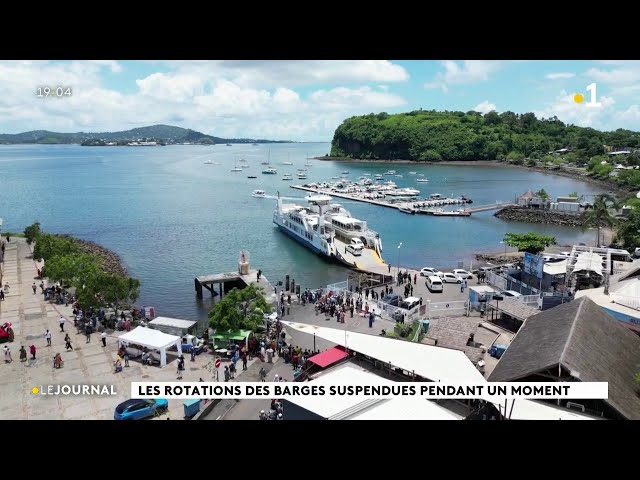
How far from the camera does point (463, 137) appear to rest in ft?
218

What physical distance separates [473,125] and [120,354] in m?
64.2

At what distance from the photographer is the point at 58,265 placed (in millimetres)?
12422

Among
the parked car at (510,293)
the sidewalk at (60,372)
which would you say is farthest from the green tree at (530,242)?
the sidewalk at (60,372)

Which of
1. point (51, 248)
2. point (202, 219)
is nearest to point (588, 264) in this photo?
point (51, 248)

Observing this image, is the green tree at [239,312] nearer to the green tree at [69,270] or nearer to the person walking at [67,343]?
the person walking at [67,343]

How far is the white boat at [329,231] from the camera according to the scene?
18672mm

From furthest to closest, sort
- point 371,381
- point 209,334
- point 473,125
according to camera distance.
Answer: point 473,125 < point 209,334 < point 371,381

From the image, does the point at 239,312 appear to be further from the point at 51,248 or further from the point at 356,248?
the point at 356,248

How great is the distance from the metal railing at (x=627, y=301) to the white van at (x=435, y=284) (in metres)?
4.52

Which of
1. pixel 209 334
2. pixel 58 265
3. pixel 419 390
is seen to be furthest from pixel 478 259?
pixel 419 390

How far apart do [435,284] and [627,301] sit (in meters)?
4.95

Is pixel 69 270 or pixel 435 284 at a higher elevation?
pixel 69 270

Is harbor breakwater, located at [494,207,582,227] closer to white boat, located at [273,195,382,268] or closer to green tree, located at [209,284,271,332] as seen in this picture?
white boat, located at [273,195,382,268]

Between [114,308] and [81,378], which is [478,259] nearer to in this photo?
[114,308]
